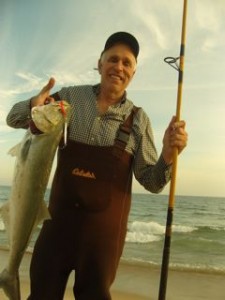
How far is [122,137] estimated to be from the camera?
3070 mm

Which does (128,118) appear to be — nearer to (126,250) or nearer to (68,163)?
(68,163)

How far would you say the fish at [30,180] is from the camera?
99.7 inches

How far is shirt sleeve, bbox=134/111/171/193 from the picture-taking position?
3.15 metres

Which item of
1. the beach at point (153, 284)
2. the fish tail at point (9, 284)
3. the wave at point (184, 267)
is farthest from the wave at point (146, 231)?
the fish tail at point (9, 284)

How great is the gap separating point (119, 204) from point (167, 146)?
54 cm

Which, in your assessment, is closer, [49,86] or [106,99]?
[49,86]

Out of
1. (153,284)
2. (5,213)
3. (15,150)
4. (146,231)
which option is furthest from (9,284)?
(146,231)

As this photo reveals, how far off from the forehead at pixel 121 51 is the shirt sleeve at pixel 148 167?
0.43 m

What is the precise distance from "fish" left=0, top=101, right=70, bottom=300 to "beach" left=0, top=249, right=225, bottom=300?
295cm

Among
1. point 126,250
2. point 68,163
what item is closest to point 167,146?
point 68,163

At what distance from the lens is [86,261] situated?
2.89 m

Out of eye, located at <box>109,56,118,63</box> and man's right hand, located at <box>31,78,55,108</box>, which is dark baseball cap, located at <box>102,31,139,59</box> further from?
man's right hand, located at <box>31,78,55,108</box>

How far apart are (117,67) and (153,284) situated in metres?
5.02

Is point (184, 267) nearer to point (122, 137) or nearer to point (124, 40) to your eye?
point (122, 137)
